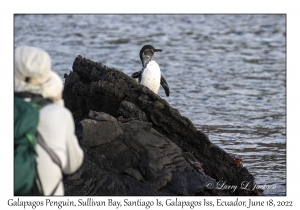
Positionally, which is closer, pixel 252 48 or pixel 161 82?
pixel 161 82

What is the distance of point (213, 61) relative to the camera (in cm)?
2594

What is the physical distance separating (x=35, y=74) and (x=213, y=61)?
21.0m

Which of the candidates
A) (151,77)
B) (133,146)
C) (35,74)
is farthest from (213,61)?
(35,74)

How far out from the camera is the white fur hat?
525 cm

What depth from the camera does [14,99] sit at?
5320mm

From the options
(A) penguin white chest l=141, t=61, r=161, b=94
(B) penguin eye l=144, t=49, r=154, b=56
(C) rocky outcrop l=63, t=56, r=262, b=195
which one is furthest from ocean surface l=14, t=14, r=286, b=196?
(B) penguin eye l=144, t=49, r=154, b=56

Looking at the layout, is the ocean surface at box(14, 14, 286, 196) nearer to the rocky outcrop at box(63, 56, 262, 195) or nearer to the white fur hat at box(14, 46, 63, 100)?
the rocky outcrop at box(63, 56, 262, 195)

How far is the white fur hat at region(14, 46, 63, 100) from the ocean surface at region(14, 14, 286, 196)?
5.90m

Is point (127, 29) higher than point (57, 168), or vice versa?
point (127, 29)

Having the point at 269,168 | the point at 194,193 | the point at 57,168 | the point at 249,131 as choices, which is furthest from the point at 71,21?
the point at 57,168

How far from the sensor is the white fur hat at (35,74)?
525 cm
